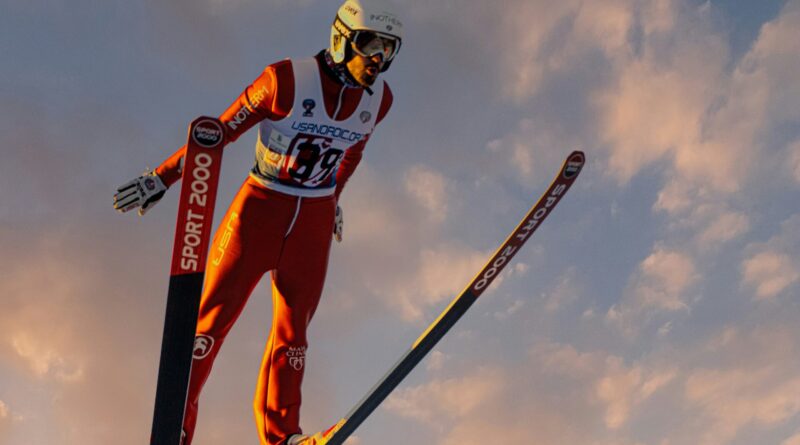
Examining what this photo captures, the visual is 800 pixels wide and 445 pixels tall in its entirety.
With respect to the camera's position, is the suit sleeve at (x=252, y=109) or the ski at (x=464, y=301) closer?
the suit sleeve at (x=252, y=109)

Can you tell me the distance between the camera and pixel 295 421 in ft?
23.2

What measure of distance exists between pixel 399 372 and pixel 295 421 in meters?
1.12

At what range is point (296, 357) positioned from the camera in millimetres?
7074

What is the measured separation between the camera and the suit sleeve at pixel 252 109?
6484 mm

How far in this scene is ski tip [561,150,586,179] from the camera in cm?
854

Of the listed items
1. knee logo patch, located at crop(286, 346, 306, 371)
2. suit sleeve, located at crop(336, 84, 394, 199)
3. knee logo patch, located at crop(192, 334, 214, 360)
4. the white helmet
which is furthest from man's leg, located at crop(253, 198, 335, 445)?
the white helmet

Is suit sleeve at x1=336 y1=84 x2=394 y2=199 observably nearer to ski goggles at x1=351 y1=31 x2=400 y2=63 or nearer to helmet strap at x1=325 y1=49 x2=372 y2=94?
helmet strap at x1=325 y1=49 x2=372 y2=94

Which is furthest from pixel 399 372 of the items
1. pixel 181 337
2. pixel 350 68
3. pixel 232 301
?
pixel 350 68

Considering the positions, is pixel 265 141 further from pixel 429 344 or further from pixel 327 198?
pixel 429 344

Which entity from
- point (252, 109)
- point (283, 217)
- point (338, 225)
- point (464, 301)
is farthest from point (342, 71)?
point (464, 301)

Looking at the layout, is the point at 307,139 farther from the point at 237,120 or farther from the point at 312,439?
the point at 312,439

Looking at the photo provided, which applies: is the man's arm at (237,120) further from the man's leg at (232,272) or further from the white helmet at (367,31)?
the man's leg at (232,272)

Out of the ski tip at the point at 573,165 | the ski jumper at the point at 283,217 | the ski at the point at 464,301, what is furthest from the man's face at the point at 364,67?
the ski tip at the point at 573,165

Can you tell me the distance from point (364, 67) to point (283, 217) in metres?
1.45
